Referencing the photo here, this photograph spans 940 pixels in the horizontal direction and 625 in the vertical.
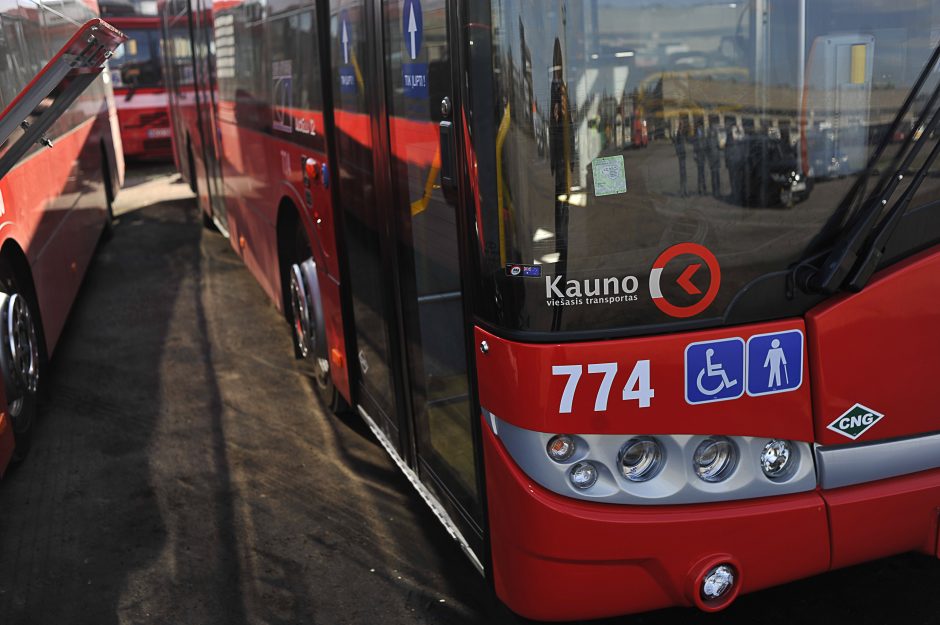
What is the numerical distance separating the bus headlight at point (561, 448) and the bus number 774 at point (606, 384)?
9 centimetres

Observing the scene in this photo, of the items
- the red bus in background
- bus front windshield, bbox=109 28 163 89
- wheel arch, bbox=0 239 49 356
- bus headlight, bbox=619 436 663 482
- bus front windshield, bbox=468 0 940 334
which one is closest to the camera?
bus front windshield, bbox=468 0 940 334

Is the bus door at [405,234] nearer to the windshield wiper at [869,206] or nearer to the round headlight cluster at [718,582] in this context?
the round headlight cluster at [718,582]

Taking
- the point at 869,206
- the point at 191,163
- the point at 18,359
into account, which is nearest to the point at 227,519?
the point at 18,359

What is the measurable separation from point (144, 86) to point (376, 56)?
16446mm

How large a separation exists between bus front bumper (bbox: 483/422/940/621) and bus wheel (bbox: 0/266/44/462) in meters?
3.27

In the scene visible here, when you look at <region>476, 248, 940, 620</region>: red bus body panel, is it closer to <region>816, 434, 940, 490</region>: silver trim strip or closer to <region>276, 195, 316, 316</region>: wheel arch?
<region>816, 434, 940, 490</region>: silver trim strip

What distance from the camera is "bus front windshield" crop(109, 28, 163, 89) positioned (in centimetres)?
1852

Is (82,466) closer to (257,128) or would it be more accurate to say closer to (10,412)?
(10,412)

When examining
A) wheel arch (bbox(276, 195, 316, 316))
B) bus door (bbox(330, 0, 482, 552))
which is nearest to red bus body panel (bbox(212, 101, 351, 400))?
wheel arch (bbox(276, 195, 316, 316))

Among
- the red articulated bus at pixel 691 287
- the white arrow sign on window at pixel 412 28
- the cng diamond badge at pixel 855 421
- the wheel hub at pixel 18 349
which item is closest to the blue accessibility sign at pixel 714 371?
the red articulated bus at pixel 691 287

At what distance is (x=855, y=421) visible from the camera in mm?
2928

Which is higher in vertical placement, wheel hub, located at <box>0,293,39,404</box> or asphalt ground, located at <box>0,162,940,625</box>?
wheel hub, located at <box>0,293,39,404</box>

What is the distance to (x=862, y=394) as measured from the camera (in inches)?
115

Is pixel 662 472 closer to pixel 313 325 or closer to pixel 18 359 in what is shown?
pixel 313 325
